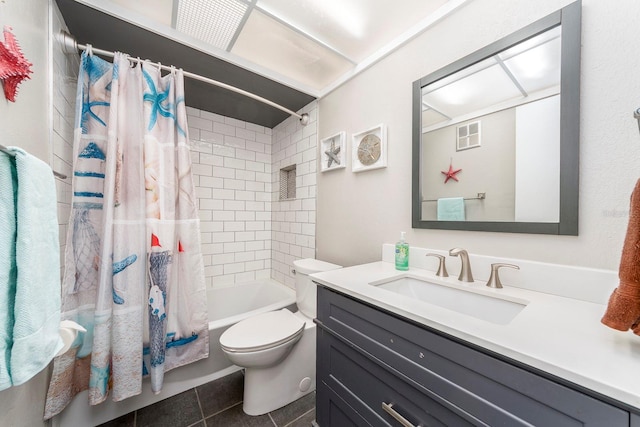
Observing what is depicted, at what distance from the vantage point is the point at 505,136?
38.3 inches

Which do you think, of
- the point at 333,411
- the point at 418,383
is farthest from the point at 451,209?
the point at 333,411

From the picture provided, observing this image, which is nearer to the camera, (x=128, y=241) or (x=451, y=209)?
(x=451, y=209)

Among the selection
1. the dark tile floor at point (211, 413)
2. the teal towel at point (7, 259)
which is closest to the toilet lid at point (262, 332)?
the dark tile floor at point (211, 413)

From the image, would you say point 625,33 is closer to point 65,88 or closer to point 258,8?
point 258,8

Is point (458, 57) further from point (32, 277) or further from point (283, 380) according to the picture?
point (283, 380)

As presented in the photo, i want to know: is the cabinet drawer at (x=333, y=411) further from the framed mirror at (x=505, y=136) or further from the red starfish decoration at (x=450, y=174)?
the red starfish decoration at (x=450, y=174)

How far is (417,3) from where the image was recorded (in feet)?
3.86

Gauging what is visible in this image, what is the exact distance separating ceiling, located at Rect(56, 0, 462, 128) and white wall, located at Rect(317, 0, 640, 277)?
0.13 m

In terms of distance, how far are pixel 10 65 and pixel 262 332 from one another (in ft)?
4.68

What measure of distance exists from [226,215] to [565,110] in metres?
2.46

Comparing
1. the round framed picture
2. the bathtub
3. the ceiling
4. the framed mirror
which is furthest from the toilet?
the ceiling

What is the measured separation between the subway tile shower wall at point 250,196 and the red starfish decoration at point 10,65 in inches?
59.0

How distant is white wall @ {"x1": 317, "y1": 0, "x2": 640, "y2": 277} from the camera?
73cm

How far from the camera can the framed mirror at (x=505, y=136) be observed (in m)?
0.82
